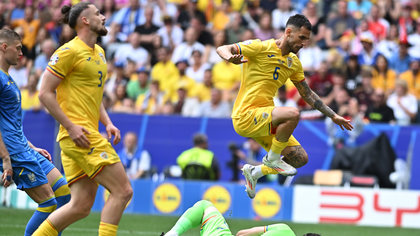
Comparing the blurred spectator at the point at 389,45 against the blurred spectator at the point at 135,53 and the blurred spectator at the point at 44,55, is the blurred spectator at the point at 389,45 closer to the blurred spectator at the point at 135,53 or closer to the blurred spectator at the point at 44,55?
the blurred spectator at the point at 135,53

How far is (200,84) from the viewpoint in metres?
18.1

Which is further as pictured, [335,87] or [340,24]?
[340,24]

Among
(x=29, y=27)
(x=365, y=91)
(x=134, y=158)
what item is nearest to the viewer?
(x=134, y=158)

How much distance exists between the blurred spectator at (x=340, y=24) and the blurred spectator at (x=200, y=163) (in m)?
5.06

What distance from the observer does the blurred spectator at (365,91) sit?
1683 centimetres

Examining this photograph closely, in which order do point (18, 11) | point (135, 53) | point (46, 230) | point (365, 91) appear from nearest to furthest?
point (46, 230) → point (365, 91) → point (135, 53) → point (18, 11)

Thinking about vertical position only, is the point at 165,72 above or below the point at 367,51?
below

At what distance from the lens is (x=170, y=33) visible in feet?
66.1

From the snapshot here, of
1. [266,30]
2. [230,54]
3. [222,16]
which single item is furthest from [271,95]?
[222,16]

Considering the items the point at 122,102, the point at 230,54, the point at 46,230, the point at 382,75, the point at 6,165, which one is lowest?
the point at 46,230

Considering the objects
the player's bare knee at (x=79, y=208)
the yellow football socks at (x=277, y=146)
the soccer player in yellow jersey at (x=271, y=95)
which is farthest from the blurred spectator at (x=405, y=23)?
the player's bare knee at (x=79, y=208)

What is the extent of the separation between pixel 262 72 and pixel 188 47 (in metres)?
10.1

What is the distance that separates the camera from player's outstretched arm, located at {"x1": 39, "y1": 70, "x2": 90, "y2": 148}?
728 cm

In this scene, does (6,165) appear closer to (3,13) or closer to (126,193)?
(126,193)
